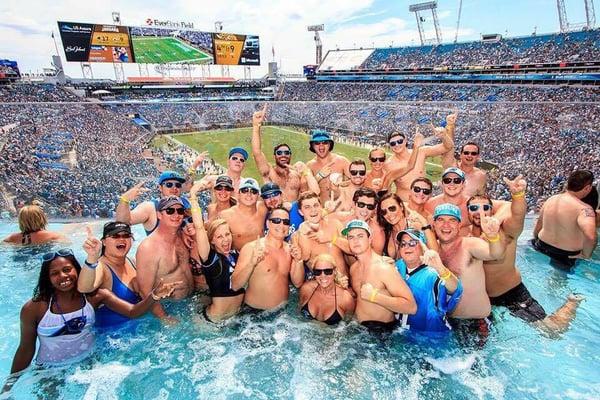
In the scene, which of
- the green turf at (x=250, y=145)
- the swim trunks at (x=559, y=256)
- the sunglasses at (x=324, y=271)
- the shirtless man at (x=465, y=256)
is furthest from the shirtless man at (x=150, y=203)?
the green turf at (x=250, y=145)

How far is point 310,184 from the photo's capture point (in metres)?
5.17

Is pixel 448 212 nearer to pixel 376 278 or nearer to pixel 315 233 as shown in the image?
pixel 376 278

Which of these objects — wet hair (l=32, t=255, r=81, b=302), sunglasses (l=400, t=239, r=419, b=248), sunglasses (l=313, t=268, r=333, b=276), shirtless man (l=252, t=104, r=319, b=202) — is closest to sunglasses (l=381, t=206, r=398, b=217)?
sunglasses (l=400, t=239, r=419, b=248)

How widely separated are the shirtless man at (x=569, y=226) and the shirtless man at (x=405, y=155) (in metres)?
1.78

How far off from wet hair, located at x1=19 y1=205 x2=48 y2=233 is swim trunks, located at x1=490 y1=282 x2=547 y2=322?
23.6ft

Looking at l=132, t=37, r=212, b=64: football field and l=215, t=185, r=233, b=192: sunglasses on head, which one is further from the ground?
l=132, t=37, r=212, b=64: football field

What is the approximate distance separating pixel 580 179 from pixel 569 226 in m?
0.85

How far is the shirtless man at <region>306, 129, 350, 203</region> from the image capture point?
5984 mm

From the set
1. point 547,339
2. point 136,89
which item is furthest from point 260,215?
point 136,89

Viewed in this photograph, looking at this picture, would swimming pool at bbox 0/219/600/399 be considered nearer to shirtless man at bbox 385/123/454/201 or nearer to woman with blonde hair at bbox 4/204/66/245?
woman with blonde hair at bbox 4/204/66/245

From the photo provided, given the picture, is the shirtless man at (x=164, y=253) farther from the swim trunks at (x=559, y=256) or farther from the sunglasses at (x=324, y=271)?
the swim trunks at (x=559, y=256)

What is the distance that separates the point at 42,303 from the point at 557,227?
6.85 meters

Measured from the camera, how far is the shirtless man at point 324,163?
19.6 ft

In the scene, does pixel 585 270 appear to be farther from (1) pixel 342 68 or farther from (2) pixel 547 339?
(1) pixel 342 68
